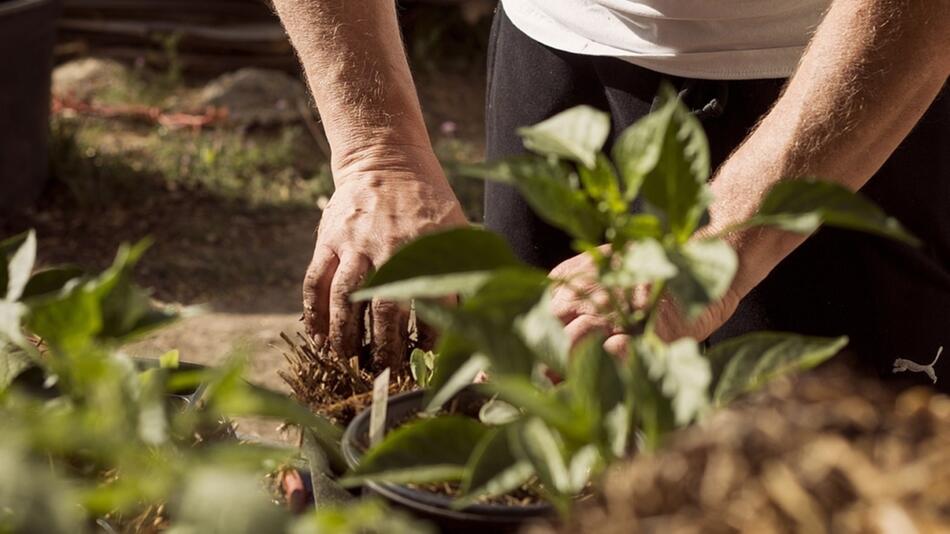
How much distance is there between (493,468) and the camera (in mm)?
593

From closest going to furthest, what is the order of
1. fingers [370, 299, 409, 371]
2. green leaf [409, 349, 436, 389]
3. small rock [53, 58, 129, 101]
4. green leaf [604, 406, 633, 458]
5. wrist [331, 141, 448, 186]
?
1. green leaf [604, 406, 633, 458]
2. green leaf [409, 349, 436, 389]
3. fingers [370, 299, 409, 371]
4. wrist [331, 141, 448, 186]
5. small rock [53, 58, 129, 101]

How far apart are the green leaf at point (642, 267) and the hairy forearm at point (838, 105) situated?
557 mm

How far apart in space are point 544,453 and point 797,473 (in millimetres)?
137

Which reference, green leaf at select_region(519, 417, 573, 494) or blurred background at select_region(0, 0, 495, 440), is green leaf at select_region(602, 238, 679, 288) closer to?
green leaf at select_region(519, 417, 573, 494)

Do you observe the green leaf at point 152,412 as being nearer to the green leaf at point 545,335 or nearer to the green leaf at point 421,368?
the green leaf at point 545,335

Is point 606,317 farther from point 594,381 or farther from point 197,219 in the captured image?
point 197,219

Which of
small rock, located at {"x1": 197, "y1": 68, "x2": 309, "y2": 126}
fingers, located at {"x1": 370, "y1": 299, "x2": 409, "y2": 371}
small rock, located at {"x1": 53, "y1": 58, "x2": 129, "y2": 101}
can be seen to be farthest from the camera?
small rock, located at {"x1": 53, "y1": 58, "x2": 129, "y2": 101}

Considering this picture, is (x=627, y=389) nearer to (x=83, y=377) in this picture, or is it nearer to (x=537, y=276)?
(x=537, y=276)

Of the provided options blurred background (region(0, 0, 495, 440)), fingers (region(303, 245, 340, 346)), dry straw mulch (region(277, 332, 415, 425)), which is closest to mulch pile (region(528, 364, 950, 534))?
dry straw mulch (region(277, 332, 415, 425))

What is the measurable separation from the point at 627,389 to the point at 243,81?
13.4 feet

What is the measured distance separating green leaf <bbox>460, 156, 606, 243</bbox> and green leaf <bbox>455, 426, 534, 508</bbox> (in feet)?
0.35

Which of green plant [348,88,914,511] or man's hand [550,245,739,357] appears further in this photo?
man's hand [550,245,739,357]

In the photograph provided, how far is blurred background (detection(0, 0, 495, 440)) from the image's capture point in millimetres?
3438

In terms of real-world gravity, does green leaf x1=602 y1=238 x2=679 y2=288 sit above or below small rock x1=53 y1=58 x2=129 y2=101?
above
